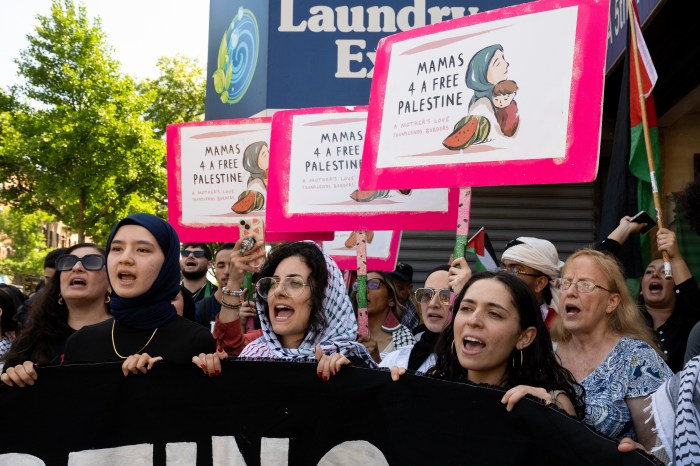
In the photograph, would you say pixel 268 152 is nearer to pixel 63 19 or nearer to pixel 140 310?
pixel 140 310

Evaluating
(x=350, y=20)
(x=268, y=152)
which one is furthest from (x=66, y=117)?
(x=268, y=152)

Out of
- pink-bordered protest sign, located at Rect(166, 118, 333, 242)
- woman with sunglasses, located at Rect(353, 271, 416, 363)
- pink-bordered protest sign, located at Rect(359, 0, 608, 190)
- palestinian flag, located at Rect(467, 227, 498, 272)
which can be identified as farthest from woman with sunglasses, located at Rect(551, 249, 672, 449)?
pink-bordered protest sign, located at Rect(166, 118, 333, 242)

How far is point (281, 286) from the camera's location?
3.52m

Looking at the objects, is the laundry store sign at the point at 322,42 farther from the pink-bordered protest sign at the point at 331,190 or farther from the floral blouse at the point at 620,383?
the floral blouse at the point at 620,383

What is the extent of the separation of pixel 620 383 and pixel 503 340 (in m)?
0.57

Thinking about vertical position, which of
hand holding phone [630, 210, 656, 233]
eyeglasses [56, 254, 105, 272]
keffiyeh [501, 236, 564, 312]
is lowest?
eyeglasses [56, 254, 105, 272]

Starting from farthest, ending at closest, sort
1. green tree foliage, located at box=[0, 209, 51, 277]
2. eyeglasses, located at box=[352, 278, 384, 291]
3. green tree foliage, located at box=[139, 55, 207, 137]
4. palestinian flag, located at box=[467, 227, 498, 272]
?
green tree foliage, located at box=[0, 209, 51, 277] < green tree foliage, located at box=[139, 55, 207, 137] < eyeglasses, located at box=[352, 278, 384, 291] < palestinian flag, located at box=[467, 227, 498, 272]

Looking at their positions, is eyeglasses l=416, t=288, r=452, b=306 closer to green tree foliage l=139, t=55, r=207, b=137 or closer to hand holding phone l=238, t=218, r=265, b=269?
hand holding phone l=238, t=218, r=265, b=269

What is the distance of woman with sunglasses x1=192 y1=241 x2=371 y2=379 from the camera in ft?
11.4

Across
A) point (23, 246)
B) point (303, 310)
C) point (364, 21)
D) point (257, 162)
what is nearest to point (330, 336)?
point (303, 310)

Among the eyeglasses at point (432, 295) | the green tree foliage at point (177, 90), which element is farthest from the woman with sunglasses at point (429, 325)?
the green tree foliage at point (177, 90)

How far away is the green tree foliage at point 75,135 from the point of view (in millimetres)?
26016

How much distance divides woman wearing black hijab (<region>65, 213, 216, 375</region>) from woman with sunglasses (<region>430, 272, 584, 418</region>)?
96 centimetres

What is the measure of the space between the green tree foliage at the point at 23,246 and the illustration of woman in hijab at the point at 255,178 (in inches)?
1569
